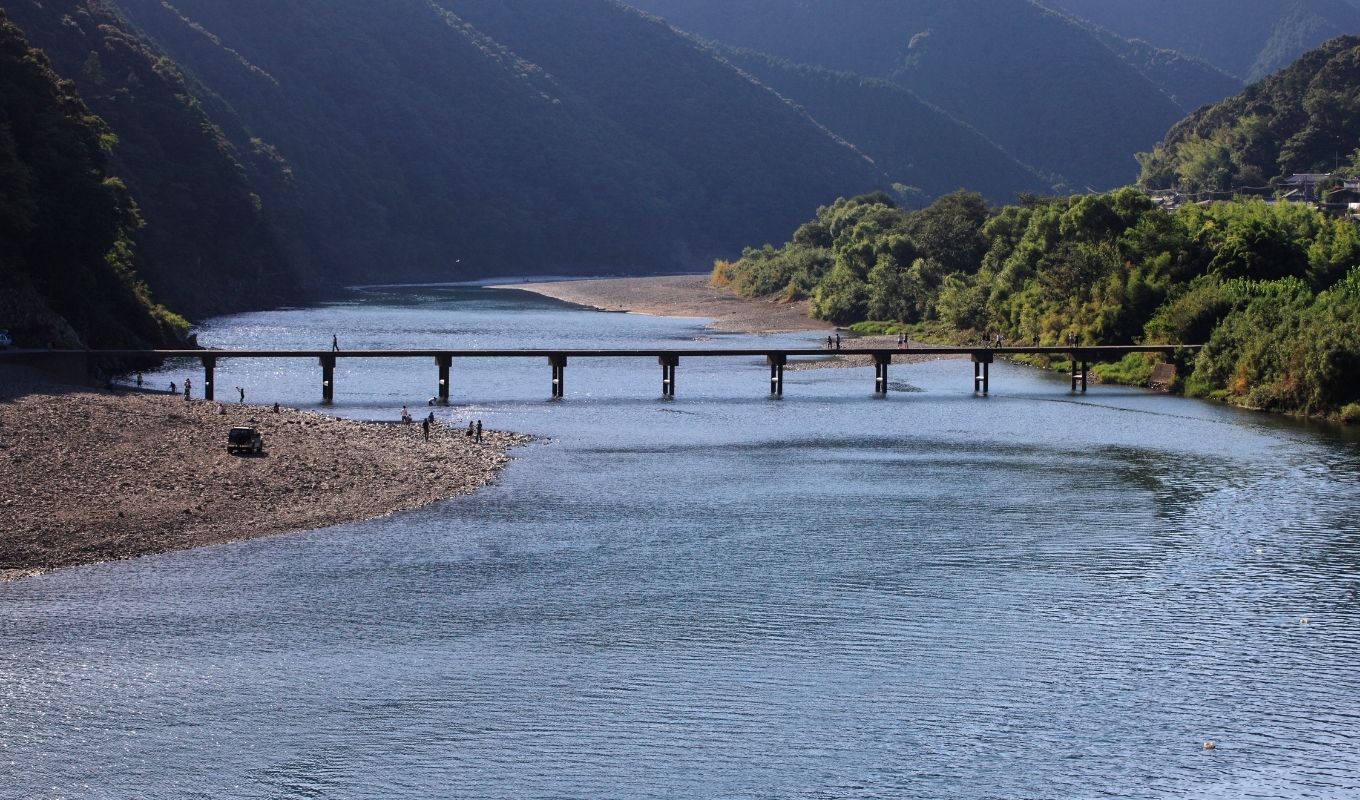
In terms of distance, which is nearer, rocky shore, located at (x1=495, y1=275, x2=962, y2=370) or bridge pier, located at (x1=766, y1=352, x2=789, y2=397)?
bridge pier, located at (x1=766, y1=352, x2=789, y2=397)

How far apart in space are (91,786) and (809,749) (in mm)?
11754

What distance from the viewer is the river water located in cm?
2509

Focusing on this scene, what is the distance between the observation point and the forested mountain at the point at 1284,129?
15512 cm

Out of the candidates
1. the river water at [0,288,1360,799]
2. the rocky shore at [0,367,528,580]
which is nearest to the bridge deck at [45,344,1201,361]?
the rocky shore at [0,367,528,580]

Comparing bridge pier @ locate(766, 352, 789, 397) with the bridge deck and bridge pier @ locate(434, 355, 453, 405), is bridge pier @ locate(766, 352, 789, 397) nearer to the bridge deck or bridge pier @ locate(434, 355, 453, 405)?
the bridge deck

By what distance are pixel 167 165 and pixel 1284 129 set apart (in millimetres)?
116998


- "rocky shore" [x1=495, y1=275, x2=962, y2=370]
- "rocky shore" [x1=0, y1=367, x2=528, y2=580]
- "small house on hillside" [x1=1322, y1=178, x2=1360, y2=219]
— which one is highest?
"small house on hillside" [x1=1322, y1=178, x2=1360, y2=219]

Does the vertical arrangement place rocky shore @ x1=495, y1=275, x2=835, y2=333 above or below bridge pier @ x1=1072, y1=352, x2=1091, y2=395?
above

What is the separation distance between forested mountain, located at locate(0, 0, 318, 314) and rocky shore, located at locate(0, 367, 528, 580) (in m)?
75.7

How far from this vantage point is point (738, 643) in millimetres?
31484

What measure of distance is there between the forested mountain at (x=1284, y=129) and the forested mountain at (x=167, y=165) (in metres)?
105

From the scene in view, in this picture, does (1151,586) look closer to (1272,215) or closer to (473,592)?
(473,592)

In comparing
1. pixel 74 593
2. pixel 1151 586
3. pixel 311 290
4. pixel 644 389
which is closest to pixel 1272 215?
pixel 644 389

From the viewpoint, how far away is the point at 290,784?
24359 mm
